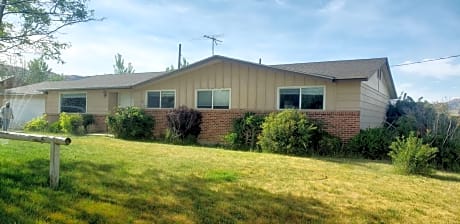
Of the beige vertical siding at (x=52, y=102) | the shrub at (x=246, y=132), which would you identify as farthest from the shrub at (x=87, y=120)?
the shrub at (x=246, y=132)

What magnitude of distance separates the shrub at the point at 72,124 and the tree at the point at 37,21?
10.2 m

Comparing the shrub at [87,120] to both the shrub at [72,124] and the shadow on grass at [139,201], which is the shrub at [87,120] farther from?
the shadow on grass at [139,201]

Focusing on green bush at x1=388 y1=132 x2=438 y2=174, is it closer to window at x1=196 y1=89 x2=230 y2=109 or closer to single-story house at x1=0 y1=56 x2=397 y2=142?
Answer: single-story house at x1=0 y1=56 x2=397 y2=142

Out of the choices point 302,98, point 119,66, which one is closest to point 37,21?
point 302,98

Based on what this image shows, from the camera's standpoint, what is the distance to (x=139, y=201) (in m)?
4.86

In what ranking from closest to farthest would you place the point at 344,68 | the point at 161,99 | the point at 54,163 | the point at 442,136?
the point at 54,163
the point at 442,136
the point at 344,68
the point at 161,99

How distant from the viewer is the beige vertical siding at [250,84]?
12.4 meters

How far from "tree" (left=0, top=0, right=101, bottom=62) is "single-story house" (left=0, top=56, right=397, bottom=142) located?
734 cm

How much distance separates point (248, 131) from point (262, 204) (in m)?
7.92

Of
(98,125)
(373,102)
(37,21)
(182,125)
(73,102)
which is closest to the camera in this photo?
(37,21)

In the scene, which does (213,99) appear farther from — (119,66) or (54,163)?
(119,66)

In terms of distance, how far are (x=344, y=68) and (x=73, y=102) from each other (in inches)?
625

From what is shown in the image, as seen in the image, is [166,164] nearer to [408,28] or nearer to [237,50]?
[408,28]

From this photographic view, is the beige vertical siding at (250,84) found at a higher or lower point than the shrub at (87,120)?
higher
